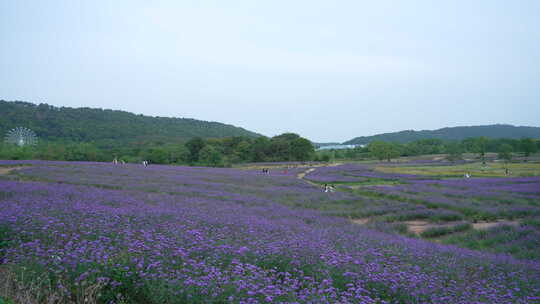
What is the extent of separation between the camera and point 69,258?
445cm

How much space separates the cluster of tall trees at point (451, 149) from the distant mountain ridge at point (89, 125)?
52.7m

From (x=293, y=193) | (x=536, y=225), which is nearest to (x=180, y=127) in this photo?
(x=293, y=193)

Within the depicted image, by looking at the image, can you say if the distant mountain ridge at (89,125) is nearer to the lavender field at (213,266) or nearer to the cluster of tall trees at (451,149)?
the cluster of tall trees at (451,149)

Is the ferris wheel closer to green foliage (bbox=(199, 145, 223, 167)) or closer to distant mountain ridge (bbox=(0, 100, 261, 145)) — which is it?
distant mountain ridge (bbox=(0, 100, 261, 145))

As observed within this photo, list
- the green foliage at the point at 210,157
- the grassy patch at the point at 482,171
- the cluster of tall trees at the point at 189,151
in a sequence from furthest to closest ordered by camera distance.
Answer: the green foliage at the point at 210,157
the cluster of tall trees at the point at 189,151
the grassy patch at the point at 482,171

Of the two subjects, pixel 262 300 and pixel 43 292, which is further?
pixel 43 292

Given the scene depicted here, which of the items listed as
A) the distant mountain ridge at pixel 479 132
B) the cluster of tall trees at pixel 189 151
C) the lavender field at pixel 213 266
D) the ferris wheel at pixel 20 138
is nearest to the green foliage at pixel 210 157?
the cluster of tall trees at pixel 189 151

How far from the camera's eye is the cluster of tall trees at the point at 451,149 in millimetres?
69188

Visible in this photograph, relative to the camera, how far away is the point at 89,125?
8912 cm

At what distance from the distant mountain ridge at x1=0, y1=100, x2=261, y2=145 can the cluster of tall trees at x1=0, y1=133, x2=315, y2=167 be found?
8322 mm

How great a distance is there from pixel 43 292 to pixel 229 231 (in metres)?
3.42

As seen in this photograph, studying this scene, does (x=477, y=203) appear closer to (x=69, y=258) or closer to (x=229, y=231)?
(x=229, y=231)

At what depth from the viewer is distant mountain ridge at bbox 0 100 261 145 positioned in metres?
77.4

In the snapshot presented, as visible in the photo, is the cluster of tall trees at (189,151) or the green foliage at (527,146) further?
the green foliage at (527,146)
